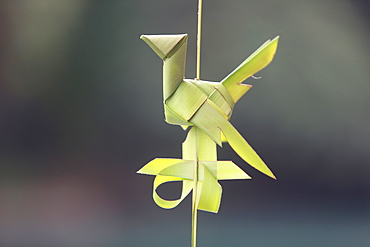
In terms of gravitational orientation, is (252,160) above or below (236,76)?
below

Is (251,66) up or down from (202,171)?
up

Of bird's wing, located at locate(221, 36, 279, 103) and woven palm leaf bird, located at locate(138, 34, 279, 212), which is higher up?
bird's wing, located at locate(221, 36, 279, 103)

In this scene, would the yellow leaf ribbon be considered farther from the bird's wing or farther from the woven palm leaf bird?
the bird's wing

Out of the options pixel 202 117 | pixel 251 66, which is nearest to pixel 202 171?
pixel 202 117

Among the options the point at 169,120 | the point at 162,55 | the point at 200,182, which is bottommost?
the point at 200,182

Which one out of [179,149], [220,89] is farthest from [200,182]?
[179,149]

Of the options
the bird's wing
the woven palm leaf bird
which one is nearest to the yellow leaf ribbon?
the woven palm leaf bird

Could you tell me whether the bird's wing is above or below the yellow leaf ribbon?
above

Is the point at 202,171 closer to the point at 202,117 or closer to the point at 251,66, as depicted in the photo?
the point at 202,117

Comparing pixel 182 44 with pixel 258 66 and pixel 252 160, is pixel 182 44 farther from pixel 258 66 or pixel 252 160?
pixel 252 160
